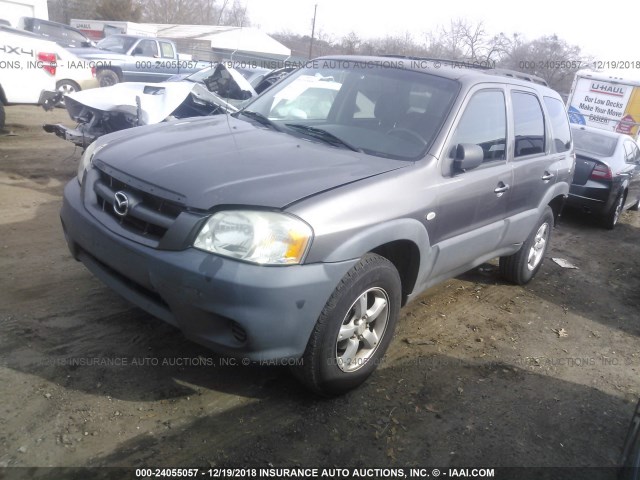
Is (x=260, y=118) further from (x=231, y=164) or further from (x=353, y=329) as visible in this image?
(x=353, y=329)

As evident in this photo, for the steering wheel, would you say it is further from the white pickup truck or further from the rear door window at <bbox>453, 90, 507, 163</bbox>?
the white pickup truck

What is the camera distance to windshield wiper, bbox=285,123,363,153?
3382mm

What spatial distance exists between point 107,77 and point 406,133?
12.5 m

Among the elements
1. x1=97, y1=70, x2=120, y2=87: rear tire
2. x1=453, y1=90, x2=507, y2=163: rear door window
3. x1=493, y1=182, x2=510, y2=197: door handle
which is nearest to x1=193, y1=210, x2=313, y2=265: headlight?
x1=453, y1=90, x2=507, y2=163: rear door window

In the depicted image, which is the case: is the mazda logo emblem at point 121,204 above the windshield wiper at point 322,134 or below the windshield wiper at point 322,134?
below

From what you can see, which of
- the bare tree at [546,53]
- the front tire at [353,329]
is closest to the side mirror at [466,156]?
the front tire at [353,329]

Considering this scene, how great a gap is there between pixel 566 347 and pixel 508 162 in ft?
4.99

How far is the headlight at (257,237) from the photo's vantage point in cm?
246

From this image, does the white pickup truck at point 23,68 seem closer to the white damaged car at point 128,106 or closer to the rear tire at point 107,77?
the white damaged car at point 128,106

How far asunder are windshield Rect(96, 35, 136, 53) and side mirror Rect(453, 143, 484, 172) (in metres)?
14.0

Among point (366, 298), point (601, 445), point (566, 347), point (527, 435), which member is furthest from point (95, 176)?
point (566, 347)

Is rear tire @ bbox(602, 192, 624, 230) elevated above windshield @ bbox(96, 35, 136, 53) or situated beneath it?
situated beneath

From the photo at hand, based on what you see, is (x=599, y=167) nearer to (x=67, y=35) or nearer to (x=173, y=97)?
(x=173, y=97)

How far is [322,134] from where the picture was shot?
11.6 feet
